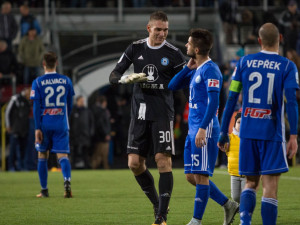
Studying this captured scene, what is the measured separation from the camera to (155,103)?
803 cm

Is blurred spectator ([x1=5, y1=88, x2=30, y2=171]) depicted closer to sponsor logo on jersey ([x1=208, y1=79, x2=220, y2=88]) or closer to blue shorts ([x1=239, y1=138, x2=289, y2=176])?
sponsor logo on jersey ([x1=208, y1=79, x2=220, y2=88])

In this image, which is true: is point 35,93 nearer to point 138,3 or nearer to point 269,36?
point 269,36

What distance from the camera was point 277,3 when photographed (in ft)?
88.4

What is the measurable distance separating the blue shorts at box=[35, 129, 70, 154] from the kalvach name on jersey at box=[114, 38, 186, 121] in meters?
3.59

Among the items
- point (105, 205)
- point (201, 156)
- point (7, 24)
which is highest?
point (7, 24)

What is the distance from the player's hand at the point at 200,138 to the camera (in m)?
7.11

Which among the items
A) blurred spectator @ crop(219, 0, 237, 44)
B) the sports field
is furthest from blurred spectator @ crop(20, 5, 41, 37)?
the sports field

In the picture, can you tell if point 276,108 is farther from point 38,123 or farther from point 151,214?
point 38,123

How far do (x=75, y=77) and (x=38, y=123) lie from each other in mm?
12193

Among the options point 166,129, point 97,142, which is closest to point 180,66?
point 166,129

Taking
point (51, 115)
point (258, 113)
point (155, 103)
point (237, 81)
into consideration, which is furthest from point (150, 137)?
point (51, 115)

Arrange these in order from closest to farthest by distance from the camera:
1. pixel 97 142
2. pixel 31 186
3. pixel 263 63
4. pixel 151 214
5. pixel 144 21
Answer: pixel 263 63, pixel 151 214, pixel 31 186, pixel 97 142, pixel 144 21

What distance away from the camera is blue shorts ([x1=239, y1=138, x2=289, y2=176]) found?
20.6ft

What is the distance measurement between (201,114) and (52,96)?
4577 mm
